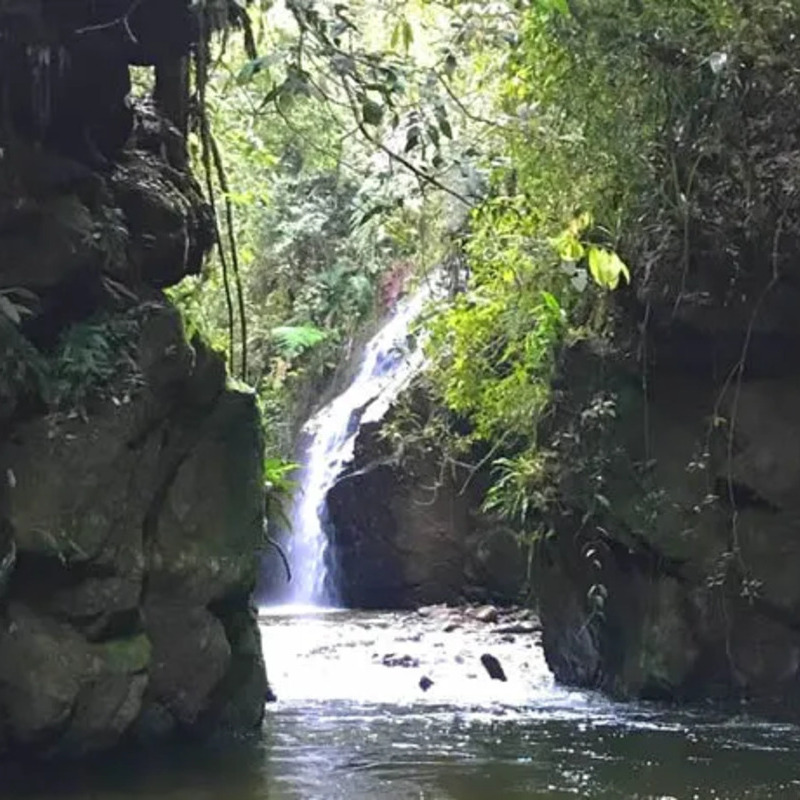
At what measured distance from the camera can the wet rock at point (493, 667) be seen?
9.85m

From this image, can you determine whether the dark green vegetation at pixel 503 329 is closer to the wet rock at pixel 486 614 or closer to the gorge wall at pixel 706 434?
the gorge wall at pixel 706 434

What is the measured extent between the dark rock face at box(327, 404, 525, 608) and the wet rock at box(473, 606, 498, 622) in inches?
51.0

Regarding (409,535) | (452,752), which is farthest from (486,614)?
(452,752)

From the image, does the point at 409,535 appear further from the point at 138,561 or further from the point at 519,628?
the point at 138,561

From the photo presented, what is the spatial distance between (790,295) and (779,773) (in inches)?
122

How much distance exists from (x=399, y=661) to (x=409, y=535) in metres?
5.56

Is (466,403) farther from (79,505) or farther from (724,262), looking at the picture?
(79,505)

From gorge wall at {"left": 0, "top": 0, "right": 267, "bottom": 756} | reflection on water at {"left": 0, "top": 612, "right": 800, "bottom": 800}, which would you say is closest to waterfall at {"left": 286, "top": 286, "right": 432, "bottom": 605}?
reflection on water at {"left": 0, "top": 612, "right": 800, "bottom": 800}

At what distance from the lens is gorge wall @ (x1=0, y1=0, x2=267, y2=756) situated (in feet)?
20.7

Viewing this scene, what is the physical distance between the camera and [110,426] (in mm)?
6660

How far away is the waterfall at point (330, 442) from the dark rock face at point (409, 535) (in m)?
0.40

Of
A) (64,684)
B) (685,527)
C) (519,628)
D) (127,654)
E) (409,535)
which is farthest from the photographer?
(409,535)

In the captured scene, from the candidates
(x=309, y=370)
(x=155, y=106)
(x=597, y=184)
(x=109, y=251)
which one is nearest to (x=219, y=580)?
(x=109, y=251)

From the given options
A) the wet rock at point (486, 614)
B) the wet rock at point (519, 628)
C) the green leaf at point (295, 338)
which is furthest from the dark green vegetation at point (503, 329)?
the green leaf at point (295, 338)
